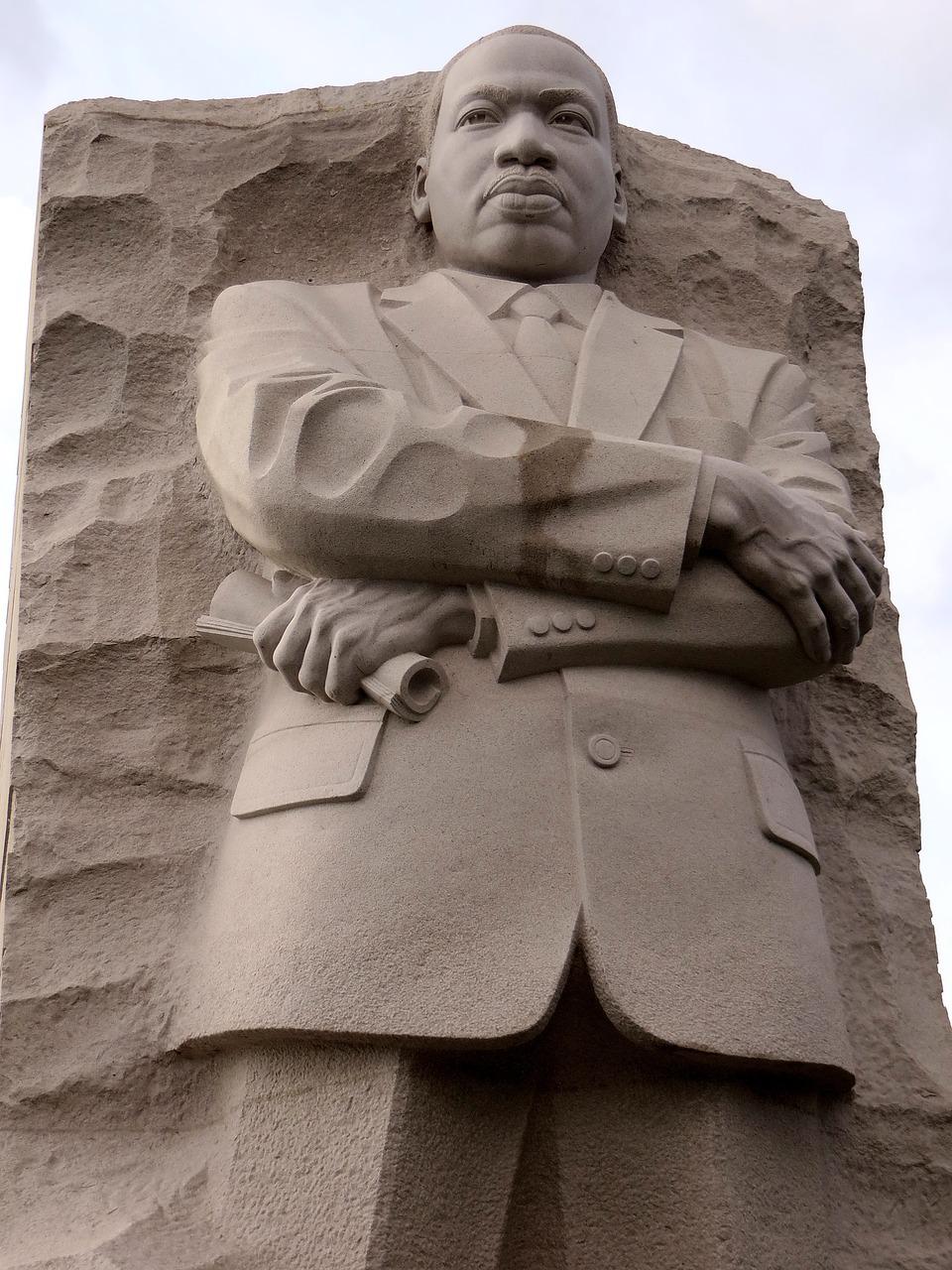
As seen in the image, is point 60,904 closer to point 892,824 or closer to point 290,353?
point 290,353

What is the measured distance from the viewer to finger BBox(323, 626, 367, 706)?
284 centimetres

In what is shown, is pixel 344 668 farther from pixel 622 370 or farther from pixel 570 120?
pixel 570 120

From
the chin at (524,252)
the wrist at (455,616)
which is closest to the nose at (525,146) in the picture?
the chin at (524,252)

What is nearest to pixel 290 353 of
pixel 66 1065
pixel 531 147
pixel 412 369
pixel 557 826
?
pixel 412 369

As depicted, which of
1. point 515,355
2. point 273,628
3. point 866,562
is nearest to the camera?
point 273,628

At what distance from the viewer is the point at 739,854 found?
278cm

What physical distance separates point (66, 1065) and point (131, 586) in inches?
38.4

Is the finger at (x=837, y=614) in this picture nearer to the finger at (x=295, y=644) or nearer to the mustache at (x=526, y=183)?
the finger at (x=295, y=644)

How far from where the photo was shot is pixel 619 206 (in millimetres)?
4055

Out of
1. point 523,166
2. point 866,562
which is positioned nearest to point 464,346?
point 523,166

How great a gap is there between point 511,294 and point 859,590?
1.03 metres

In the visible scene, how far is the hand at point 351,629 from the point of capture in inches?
112

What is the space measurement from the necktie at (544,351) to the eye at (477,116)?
0.44 m

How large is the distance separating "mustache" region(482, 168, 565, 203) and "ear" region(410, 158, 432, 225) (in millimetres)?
353
